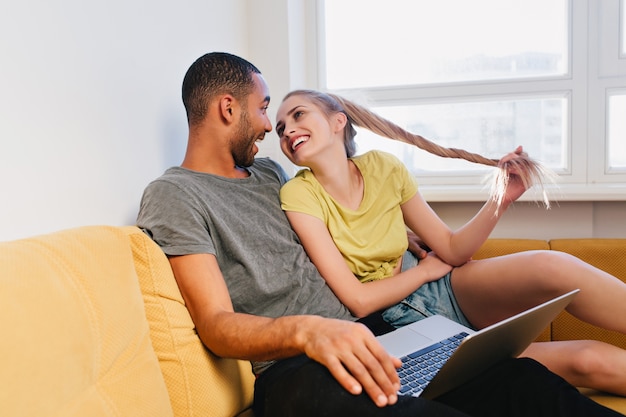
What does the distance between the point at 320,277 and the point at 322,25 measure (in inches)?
54.3

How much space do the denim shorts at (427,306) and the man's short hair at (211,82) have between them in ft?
2.38

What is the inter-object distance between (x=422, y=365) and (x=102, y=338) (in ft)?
2.35

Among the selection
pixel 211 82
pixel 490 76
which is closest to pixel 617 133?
pixel 490 76

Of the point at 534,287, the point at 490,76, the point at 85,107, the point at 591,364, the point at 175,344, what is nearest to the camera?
the point at 175,344

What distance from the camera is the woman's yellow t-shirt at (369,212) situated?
1.48 metres

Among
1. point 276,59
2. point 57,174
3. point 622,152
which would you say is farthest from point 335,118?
point 622,152

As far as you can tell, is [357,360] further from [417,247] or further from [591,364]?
[417,247]

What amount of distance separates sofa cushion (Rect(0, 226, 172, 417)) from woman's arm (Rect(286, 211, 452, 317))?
545 millimetres

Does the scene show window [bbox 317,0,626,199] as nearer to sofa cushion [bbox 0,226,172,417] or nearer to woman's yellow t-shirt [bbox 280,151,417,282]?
woman's yellow t-shirt [bbox 280,151,417,282]

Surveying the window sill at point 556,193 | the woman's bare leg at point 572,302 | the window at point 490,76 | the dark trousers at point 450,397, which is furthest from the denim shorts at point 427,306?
the window at point 490,76

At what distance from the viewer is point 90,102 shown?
3.88 ft

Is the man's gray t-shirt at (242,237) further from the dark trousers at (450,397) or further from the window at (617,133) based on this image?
the window at (617,133)

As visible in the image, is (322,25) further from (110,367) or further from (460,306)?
(110,367)

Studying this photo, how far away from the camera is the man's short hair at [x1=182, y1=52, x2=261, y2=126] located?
141 centimetres
